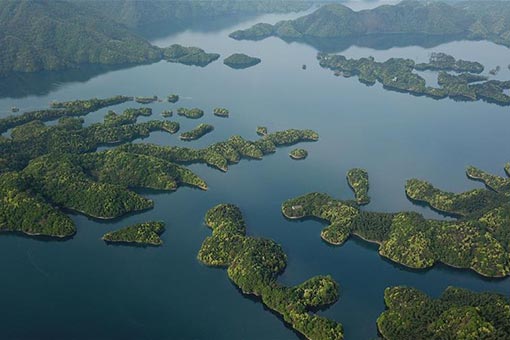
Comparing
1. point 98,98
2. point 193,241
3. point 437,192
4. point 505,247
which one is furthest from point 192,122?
point 505,247

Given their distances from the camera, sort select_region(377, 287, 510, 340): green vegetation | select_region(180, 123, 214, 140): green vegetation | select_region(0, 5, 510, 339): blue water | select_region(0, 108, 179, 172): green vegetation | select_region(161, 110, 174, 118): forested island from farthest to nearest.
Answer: select_region(161, 110, 174, 118): forested island → select_region(180, 123, 214, 140): green vegetation → select_region(0, 108, 179, 172): green vegetation → select_region(0, 5, 510, 339): blue water → select_region(377, 287, 510, 340): green vegetation

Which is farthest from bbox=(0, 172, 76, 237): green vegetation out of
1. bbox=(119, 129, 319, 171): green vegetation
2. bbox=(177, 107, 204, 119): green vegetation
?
bbox=(177, 107, 204, 119): green vegetation

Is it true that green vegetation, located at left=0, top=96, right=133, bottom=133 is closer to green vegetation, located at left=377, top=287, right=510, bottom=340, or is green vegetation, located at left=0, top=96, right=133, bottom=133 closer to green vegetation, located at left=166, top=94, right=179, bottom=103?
green vegetation, located at left=166, top=94, right=179, bottom=103

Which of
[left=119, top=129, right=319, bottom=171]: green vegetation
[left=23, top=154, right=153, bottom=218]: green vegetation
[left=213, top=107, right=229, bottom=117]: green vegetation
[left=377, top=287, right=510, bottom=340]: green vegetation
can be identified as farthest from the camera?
[left=213, top=107, right=229, bottom=117]: green vegetation

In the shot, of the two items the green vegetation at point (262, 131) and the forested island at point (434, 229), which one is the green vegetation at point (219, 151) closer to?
the green vegetation at point (262, 131)

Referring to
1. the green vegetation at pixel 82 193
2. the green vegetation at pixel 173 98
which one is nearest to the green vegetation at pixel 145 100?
the green vegetation at pixel 173 98

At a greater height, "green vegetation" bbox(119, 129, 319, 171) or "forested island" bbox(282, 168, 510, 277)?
"forested island" bbox(282, 168, 510, 277)
